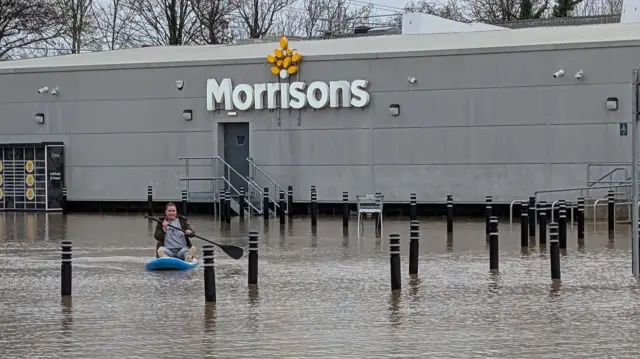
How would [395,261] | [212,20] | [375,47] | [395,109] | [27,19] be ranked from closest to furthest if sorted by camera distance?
[395,261], [395,109], [375,47], [27,19], [212,20]

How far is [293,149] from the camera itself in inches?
1559

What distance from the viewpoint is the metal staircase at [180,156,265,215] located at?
3922 centimetres

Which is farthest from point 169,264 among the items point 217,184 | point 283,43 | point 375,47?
point 375,47

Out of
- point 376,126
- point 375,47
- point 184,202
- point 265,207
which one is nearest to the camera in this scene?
point 265,207

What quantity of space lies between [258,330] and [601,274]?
726 centimetres

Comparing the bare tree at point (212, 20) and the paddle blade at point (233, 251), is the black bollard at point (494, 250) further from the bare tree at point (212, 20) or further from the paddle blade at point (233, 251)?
the bare tree at point (212, 20)

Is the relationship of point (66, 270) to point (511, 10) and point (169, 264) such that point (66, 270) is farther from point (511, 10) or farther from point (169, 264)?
point (511, 10)

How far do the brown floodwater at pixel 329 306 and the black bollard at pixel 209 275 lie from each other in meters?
0.21

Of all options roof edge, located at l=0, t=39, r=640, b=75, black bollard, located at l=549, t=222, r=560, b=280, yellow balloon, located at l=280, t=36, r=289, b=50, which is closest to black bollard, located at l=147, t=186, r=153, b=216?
roof edge, located at l=0, t=39, r=640, b=75

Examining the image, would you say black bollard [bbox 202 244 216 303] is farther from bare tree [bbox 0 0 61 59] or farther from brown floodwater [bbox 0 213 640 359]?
bare tree [bbox 0 0 61 59]

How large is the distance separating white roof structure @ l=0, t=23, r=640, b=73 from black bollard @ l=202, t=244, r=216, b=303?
22.9 meters

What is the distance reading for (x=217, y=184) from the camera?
39969 millimetres

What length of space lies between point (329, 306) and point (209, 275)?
1584 mm

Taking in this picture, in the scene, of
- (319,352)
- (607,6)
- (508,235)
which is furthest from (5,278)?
(607,6)
